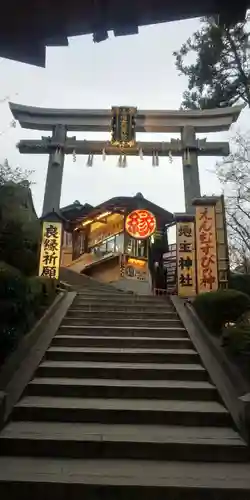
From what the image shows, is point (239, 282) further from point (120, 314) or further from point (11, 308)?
point (11, 308)

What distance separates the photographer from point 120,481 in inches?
118

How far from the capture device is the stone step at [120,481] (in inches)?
115

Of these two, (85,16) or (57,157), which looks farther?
(57,157)

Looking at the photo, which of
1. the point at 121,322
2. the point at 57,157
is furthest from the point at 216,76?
the point at 121,322

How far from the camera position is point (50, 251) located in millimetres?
11164

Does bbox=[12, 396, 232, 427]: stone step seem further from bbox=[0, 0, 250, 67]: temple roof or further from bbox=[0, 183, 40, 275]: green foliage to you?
bbox=[0, 0, 250, 67]: temple roof

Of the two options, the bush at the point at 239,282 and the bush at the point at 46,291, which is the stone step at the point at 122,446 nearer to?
the bush at the point at 46,291

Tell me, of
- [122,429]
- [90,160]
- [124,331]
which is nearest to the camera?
[122,429]

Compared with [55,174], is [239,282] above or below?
below

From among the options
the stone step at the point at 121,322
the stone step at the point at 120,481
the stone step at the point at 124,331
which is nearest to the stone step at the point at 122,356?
the stone step at the point at 124,331

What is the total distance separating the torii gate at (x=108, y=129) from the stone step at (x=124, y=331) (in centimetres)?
939

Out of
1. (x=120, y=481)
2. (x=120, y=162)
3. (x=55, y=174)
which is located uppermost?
(x=120, y=162)

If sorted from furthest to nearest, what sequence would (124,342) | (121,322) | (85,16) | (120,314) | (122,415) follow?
1. (120,314)
2. (121,322)
3. (124,342)
4. (122,415)
5. (85,16)

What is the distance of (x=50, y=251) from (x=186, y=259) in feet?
14.4
